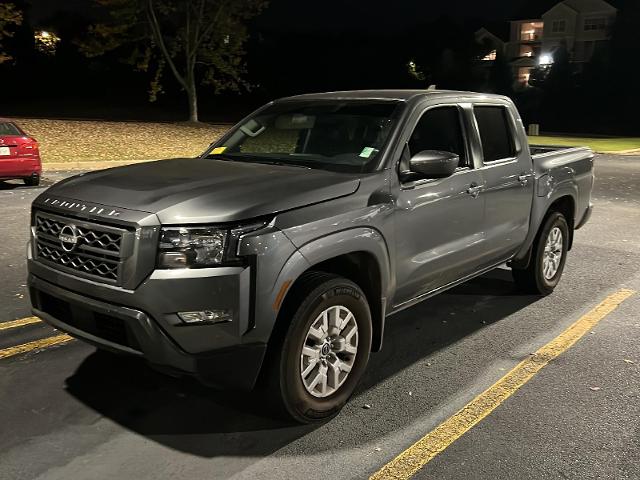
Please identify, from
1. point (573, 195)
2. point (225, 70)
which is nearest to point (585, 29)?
point (225, 70)

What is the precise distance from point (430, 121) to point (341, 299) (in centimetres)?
167

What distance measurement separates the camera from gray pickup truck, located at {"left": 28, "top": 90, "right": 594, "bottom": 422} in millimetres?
3260

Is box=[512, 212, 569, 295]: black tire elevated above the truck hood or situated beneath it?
situated beneath

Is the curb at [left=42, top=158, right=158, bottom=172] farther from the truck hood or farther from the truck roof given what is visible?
the truck hood

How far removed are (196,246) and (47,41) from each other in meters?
61.1

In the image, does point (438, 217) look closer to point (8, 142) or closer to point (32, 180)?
point (8, 142)

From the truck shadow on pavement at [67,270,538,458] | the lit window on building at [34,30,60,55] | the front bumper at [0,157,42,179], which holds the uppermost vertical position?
the lit window on building at [34,30,60,55]

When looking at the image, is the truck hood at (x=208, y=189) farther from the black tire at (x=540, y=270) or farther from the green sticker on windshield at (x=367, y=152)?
the black tire at (x=540, y=270)

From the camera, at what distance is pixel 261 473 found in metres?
3.24

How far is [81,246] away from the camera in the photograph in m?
3.52

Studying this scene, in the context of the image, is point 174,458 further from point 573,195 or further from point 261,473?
point 573,195

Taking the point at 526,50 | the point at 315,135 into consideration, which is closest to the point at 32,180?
the point at 315,135

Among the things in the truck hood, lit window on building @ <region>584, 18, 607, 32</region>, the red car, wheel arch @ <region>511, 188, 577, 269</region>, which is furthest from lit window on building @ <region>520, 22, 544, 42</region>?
the truck hood

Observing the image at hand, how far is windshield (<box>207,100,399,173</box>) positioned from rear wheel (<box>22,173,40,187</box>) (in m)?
9.69
